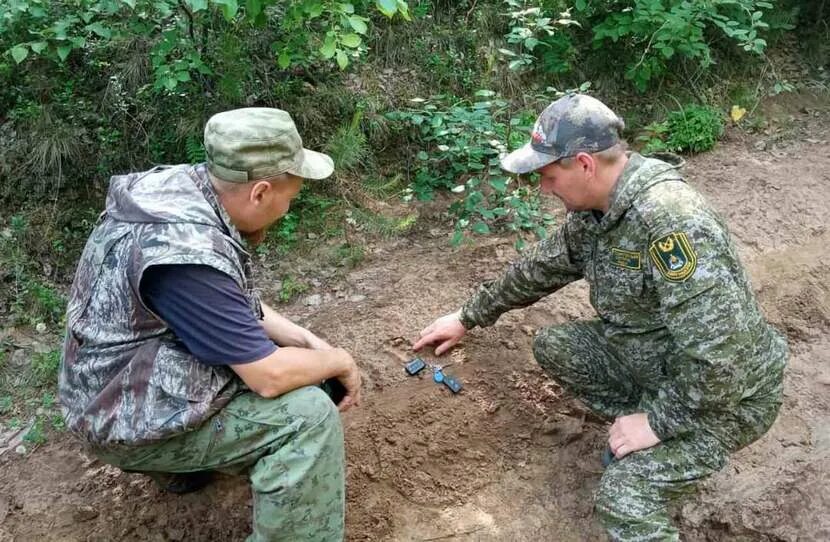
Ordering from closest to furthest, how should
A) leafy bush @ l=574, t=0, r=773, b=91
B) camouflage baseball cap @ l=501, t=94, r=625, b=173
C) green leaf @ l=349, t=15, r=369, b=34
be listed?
camouflage baseball cap @ l=501, t=94, r=625, b=173
green leaf @ l=349, t=15, r=369, b=34
leafy bush @ l=574, t=0, r=773, b=91

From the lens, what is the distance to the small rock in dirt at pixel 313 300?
13.1 feet

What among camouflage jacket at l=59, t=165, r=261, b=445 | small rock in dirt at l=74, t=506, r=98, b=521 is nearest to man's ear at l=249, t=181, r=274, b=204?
camouflage jacket at l=59, t=165, r=261, b=445

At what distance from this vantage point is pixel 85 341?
2281 mm

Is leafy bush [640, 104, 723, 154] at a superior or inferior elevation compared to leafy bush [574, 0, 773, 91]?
inferior

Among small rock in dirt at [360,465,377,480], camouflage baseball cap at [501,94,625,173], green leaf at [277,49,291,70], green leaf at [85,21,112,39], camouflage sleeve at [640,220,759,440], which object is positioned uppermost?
green leaf at [85,21,112,39]

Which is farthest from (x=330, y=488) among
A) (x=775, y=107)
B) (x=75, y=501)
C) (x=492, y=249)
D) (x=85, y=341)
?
(x=775, y=107)

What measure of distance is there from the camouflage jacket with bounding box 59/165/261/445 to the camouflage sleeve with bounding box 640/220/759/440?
1.43 metres

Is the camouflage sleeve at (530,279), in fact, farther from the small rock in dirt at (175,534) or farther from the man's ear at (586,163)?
the small rock in dirt at (175,534)

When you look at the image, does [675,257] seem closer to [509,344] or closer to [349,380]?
[349,380]

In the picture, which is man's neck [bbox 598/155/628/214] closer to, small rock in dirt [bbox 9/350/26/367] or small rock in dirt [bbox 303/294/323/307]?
small rock in dirt [bbox 303/294/323/307]

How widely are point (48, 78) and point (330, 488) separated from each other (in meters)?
3.59

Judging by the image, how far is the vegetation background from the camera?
12.4 ft

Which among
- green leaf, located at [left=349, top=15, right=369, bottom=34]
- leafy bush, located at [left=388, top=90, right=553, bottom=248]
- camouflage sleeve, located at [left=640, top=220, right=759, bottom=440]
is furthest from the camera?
leafy bush, located at [left=388, top=90, right=553, bottom=248]

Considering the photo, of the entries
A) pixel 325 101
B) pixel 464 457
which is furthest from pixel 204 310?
pixel 325 101
